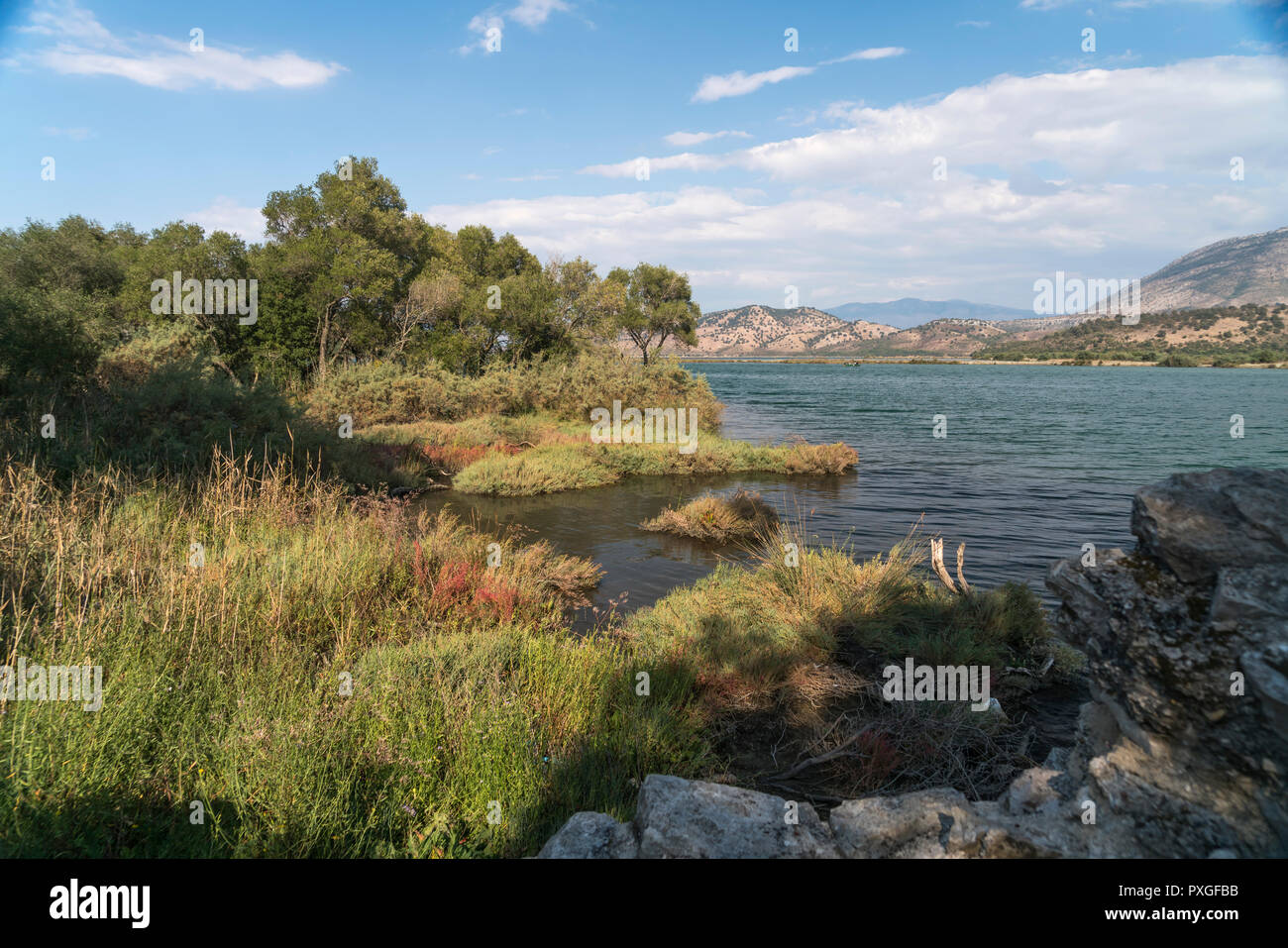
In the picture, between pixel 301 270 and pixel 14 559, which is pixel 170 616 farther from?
pixel 301 270

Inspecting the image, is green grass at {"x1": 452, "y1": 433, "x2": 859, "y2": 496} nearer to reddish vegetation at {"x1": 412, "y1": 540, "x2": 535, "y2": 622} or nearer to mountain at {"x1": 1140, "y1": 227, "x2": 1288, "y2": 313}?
reddish vegetation at {"x1": 412, "y1": 540, "x2": 535, "y2": 622}

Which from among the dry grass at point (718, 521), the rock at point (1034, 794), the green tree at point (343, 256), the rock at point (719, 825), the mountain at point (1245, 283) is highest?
the mountain at point (1245, 283)

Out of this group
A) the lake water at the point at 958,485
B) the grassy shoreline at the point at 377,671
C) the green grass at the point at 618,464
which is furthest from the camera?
the green grass at the point at 618,464

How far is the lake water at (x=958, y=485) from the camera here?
13.8m

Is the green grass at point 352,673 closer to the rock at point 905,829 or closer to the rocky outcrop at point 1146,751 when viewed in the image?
the rocky outcrop at point 1146,751

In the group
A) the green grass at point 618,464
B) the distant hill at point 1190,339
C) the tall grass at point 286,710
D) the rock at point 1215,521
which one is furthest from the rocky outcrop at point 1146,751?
the distant hill at point 1190,339

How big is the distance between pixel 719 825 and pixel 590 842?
544 millimetres

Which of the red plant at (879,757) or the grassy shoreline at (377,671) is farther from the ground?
the grassy shoreline at (377,671)

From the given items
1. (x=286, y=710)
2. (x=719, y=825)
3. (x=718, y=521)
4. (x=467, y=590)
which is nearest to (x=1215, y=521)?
(x=719, y=825)

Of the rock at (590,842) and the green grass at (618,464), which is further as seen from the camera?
the green grass at (618,464)

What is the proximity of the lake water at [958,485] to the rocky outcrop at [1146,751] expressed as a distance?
6.75 metres

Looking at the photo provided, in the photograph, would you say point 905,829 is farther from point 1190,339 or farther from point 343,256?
point 1190,339

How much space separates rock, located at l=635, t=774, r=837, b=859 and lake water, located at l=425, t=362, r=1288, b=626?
6520 millimetres
